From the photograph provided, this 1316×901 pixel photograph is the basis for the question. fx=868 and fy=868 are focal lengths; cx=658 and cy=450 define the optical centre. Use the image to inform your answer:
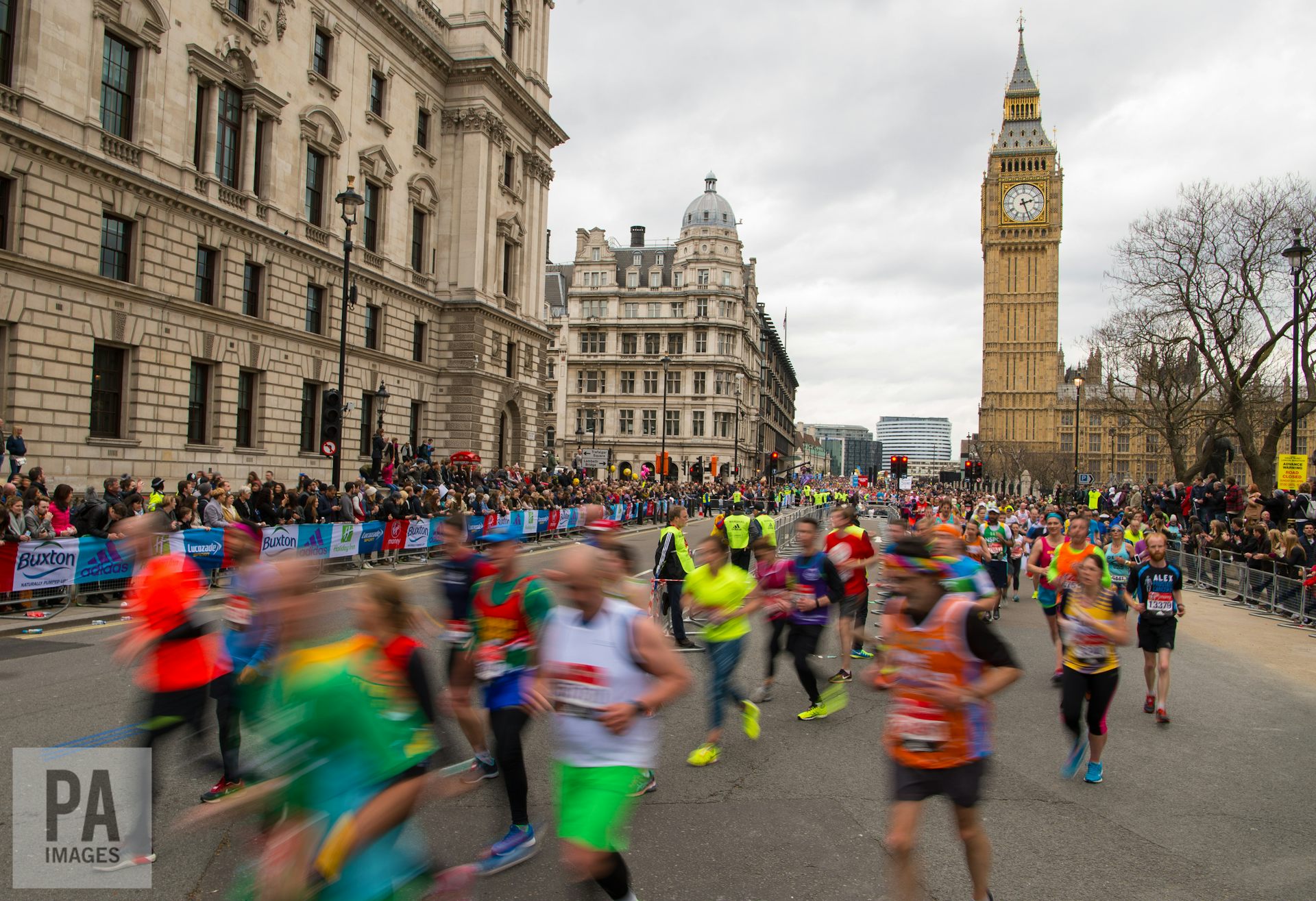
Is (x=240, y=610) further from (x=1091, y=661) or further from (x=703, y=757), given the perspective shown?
(x=1091, y=661)

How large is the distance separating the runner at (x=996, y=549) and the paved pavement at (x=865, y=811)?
18.5 feet

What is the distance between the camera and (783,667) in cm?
1082

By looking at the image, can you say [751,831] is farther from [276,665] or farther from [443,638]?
[276,665]

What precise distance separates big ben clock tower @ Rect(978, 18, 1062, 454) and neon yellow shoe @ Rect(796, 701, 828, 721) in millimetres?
118389

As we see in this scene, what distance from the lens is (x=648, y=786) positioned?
6.26m

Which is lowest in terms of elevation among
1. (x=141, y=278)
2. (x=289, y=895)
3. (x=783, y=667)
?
(x=783, y=667)

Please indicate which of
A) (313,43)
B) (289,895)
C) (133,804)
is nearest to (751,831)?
(289,895)

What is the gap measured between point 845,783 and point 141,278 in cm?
2453

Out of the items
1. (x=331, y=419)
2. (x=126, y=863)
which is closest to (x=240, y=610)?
(x=126, y=863)

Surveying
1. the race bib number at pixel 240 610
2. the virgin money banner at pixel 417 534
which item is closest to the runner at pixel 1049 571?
the race bib number at pixel 240 610

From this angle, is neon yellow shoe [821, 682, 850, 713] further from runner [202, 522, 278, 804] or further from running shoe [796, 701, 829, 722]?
runner [202, 522, 278, 804]

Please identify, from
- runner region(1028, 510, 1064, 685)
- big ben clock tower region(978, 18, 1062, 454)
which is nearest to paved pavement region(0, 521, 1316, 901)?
runner region(1028, 510, 1064, 685)

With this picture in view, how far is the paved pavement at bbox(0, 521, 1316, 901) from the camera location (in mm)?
4828

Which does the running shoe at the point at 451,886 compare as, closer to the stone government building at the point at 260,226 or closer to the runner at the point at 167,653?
the runner at the point at 167,653
